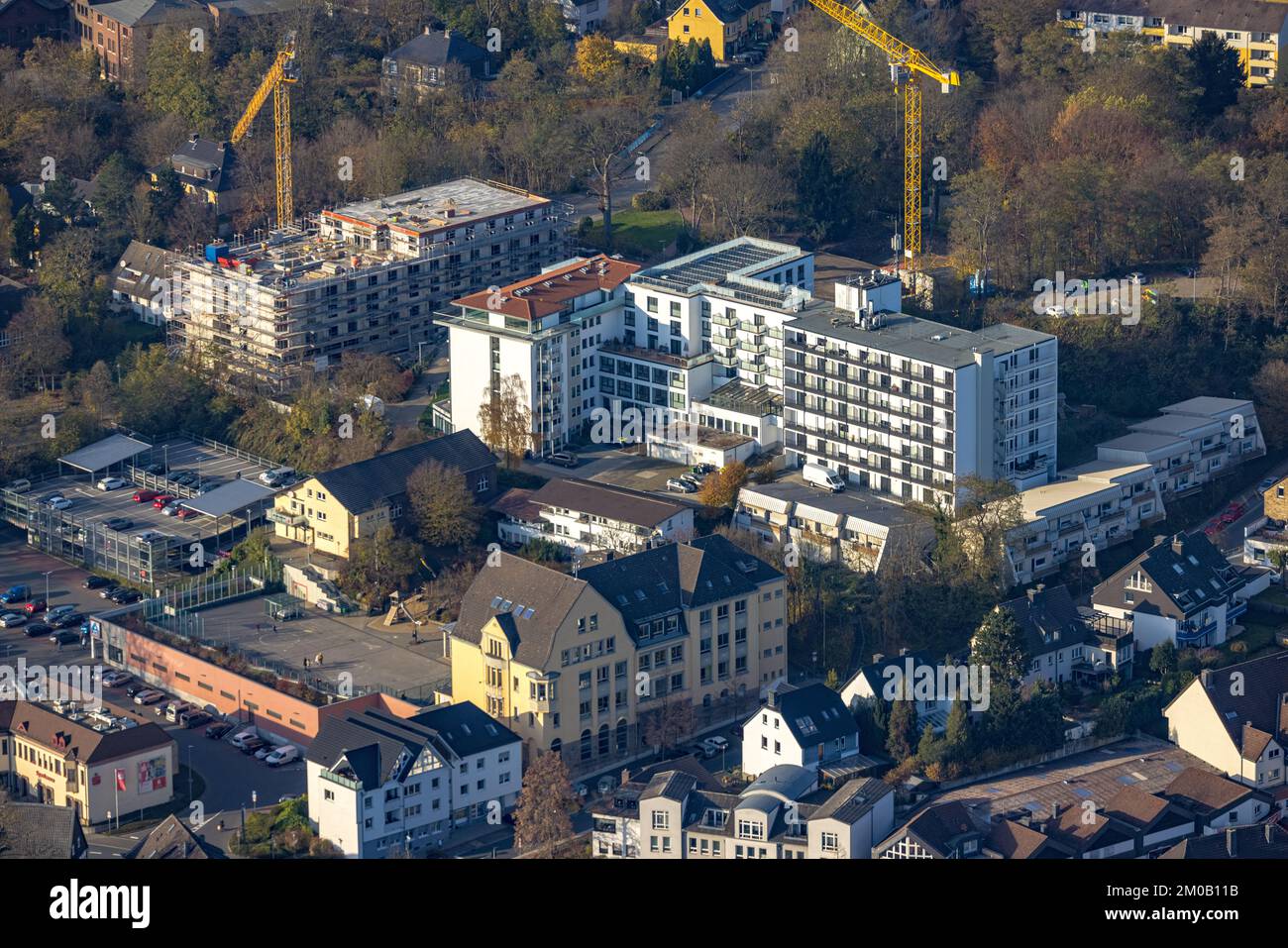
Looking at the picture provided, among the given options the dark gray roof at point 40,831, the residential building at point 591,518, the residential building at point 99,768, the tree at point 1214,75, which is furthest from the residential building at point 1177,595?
the tree at point 1214,75

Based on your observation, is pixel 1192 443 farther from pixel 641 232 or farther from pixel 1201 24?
pixel 1201 24

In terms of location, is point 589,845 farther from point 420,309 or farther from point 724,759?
point 420,309

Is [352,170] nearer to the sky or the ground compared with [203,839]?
nearer to the sky

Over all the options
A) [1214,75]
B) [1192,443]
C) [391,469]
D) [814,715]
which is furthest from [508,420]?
[1214,75]

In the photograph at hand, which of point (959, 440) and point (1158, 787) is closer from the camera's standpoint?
point (1158, 787)

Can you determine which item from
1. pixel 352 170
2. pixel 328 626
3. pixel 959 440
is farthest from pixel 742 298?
pixel 352 170

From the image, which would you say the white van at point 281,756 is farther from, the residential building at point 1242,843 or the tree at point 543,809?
the residential building at point 1242,843

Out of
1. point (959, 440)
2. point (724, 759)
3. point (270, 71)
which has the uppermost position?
point (270, 71)
